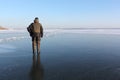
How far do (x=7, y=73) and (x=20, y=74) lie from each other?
43 cm

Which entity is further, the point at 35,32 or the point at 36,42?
the point at 36,42

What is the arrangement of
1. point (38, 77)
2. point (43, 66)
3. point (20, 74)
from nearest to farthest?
point (38, 77) → point (20, 74) → point (43, 66)

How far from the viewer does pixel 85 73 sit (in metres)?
6.09

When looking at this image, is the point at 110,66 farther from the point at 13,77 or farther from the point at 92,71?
the point at 13,77

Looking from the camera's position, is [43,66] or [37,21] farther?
[37,21]

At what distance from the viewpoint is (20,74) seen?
5.97m

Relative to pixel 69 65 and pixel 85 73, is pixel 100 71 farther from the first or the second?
pixel 69 65

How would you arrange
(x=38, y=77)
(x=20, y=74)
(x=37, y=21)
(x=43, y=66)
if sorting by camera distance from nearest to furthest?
(x=38, y=77), (x=20, y=74), (x=43, y=66), (x=37, y=21)

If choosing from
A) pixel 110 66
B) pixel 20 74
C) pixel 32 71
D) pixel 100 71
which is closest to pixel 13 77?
pixel 20 74

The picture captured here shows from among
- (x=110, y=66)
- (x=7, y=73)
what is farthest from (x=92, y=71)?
(x=7, y=73)

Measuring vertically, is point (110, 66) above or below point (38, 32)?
below

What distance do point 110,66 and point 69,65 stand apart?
4.78 feet

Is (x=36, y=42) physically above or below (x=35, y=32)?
below

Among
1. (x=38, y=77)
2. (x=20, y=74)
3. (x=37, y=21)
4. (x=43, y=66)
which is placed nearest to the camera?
(x=38, y=77)
